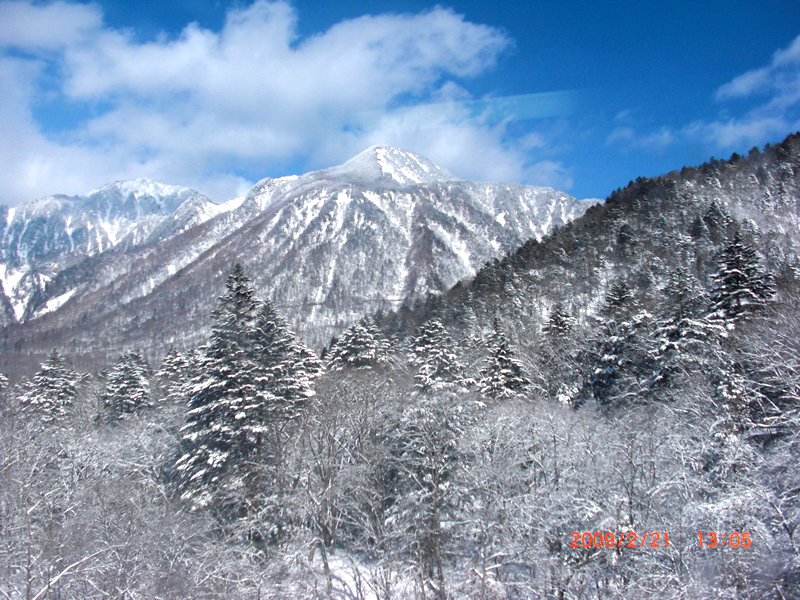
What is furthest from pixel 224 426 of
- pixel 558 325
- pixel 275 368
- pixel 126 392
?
pixel 558 325

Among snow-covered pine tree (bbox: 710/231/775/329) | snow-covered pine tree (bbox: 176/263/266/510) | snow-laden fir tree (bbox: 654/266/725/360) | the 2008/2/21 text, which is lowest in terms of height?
the 2008/2/21 text

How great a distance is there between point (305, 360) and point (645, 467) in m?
28.4

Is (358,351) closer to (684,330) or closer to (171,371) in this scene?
(171,371)

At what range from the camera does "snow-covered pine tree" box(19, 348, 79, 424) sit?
39.6m

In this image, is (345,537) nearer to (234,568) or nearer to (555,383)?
(234,568)

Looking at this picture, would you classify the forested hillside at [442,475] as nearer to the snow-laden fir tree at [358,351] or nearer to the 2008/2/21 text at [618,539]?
the 2008/2/21 text at [618,539]

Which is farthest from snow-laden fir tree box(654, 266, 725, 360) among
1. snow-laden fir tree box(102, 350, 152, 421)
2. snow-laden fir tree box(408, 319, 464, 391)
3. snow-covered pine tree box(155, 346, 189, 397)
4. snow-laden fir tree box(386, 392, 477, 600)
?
snow-covered pine tree box(155, 346, 189, 397)

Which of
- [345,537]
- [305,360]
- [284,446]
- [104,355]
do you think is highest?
[104,355]

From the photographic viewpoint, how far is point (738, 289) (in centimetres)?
2853

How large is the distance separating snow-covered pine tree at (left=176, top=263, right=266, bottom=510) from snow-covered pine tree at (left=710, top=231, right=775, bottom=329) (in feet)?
89.3

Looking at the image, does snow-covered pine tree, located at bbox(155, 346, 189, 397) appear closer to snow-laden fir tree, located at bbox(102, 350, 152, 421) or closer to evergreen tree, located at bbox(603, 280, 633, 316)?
snow-laden fir tree, located at bbox(102, 350, 152, 421)

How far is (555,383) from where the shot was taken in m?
38.8

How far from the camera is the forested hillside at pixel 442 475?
15984mm

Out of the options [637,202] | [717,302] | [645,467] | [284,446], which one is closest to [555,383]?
[717,302]
